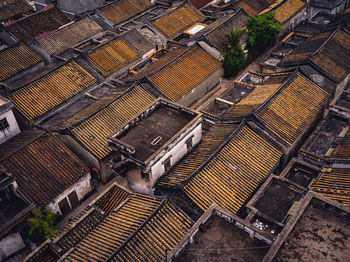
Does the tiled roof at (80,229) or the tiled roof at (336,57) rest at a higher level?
the tiled roof at (336,57)

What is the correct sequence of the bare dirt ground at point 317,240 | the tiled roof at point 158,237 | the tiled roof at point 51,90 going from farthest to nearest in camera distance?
the tiled roof at point 51,90 → the tiled roof at point 158,237 → the bare dirt ground at point 317,240

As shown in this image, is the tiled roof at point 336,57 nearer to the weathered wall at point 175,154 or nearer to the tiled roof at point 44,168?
the weathered wall at point 175,154

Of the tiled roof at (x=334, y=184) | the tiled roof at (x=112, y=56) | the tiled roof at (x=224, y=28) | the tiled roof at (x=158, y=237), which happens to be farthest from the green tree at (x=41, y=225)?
the tiled roof at (x=224, y=28)

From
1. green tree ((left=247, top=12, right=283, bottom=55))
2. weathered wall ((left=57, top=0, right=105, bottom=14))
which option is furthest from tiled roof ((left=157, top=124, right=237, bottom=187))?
weathered wall ((left=57, top=0, right=105, bottom=14))

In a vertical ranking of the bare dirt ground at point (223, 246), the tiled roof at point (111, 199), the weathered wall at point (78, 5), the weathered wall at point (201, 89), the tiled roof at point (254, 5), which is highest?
the tiled roof at point (254, 5)

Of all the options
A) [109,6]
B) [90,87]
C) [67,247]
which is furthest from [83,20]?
[67,247]

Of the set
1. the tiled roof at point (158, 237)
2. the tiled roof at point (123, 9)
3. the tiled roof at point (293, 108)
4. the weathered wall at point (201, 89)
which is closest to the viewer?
the tiled roof at point (158, 237)

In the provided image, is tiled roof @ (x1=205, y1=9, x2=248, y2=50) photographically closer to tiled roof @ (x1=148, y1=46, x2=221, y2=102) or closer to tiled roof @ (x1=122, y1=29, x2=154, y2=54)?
tiled roof @ (x1=148, y1=46, x2=221, y2=102)
